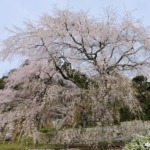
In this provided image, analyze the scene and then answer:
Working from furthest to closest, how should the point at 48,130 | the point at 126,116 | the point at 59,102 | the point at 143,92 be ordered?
the point at 143,92, the point at 126,116, the point at 48,130, the point at 59,102

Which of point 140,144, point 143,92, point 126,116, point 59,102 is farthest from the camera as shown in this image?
point 143,92

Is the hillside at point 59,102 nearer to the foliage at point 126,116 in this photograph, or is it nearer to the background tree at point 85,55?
the background tree at point 85,55

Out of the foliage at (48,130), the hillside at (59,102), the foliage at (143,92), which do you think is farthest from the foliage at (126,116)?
the foliage at (48,130)

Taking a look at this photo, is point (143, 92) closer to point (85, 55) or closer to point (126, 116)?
point (126, 116)

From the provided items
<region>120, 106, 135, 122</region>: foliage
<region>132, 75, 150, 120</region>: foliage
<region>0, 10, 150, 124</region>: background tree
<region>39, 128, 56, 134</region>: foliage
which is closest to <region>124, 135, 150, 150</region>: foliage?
<region>0, 10, 150, 124</region>: background tree

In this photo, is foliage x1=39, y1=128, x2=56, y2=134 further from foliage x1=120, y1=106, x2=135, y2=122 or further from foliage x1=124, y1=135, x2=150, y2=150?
foliage x1=124, y1=135, x2=150, y2=150

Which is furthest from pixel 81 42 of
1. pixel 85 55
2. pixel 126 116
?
pixel 126 116

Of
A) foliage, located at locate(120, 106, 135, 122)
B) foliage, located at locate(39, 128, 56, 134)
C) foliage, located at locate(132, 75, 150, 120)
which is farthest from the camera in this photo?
foliage, located at locate(132, 75, 150, 120)

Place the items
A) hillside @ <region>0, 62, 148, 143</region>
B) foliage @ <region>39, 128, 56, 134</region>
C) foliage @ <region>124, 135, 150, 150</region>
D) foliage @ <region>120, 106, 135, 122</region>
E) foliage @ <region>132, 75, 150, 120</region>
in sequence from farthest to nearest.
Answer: foliage @ <region>132, 75, 150, 120</region>, foliage @ <region>120, 106, 135, 122</region>, foliage @ <region>39, 128, 56, 134</region>, hillside @ <region>0, 62, 148, 143</region>, foliage @ <region>124, 135, 150, 150</region>

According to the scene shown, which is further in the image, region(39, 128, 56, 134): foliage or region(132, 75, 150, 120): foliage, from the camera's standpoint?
region(132, 75, 150, 120): foliage

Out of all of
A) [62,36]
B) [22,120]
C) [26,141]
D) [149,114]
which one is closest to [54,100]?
[22,120]

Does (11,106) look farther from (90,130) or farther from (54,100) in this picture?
(90,130)

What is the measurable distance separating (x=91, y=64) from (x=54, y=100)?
2.23 metres

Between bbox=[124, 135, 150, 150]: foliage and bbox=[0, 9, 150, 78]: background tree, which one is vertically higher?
bbox=[0, 9, 150, 78]: background tree
